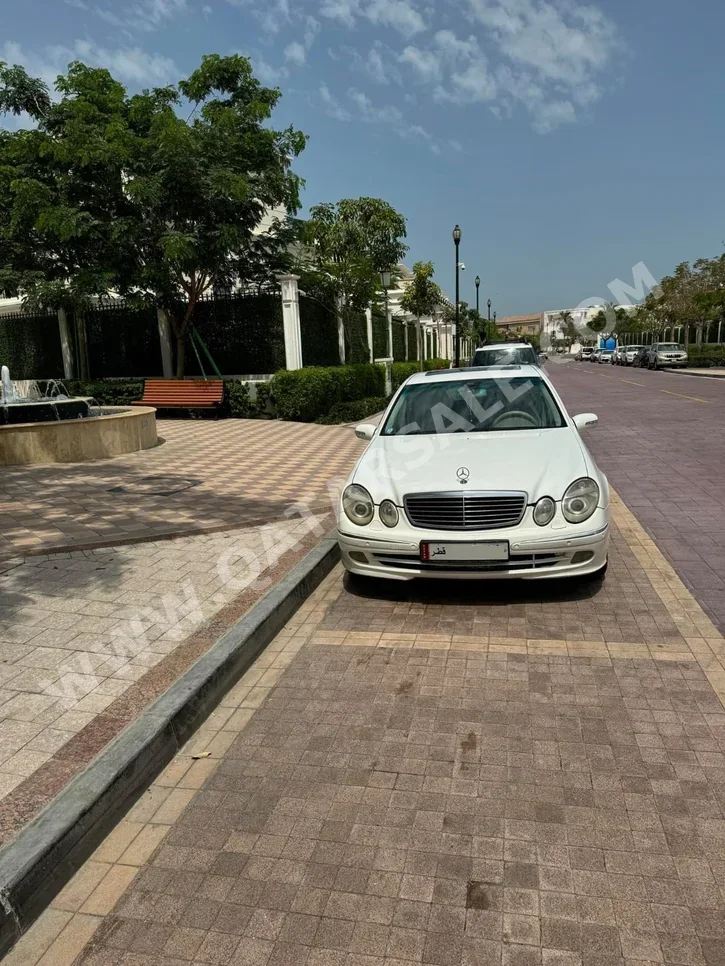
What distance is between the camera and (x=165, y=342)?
18.2 m

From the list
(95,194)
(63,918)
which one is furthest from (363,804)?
(95,194)

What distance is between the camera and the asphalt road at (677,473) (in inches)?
215

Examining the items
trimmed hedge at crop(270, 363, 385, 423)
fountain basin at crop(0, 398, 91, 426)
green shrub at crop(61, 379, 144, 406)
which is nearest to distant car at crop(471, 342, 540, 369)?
trimmed hedge at crop(270, 363, 385, 423)

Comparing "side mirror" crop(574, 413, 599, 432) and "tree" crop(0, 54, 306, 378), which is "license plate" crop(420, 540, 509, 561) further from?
"tree" crop(0, 54, 306, 378)

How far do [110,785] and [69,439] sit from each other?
27.5 ft

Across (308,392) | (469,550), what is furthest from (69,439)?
(469,550)

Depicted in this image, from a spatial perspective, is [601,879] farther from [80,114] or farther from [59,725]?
[80,114]

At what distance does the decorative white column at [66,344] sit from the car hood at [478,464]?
52.9 ft

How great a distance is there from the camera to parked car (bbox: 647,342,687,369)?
44562 mm

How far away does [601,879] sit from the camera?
7.74 ft

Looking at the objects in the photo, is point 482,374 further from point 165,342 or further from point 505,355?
point 165,342

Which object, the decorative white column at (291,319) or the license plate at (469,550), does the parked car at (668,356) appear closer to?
the decorative white column at (291,319)

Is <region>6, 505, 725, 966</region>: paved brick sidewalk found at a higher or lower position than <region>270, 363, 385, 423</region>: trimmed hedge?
lower

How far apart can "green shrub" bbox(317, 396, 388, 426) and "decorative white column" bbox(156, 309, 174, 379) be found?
4859 mm
